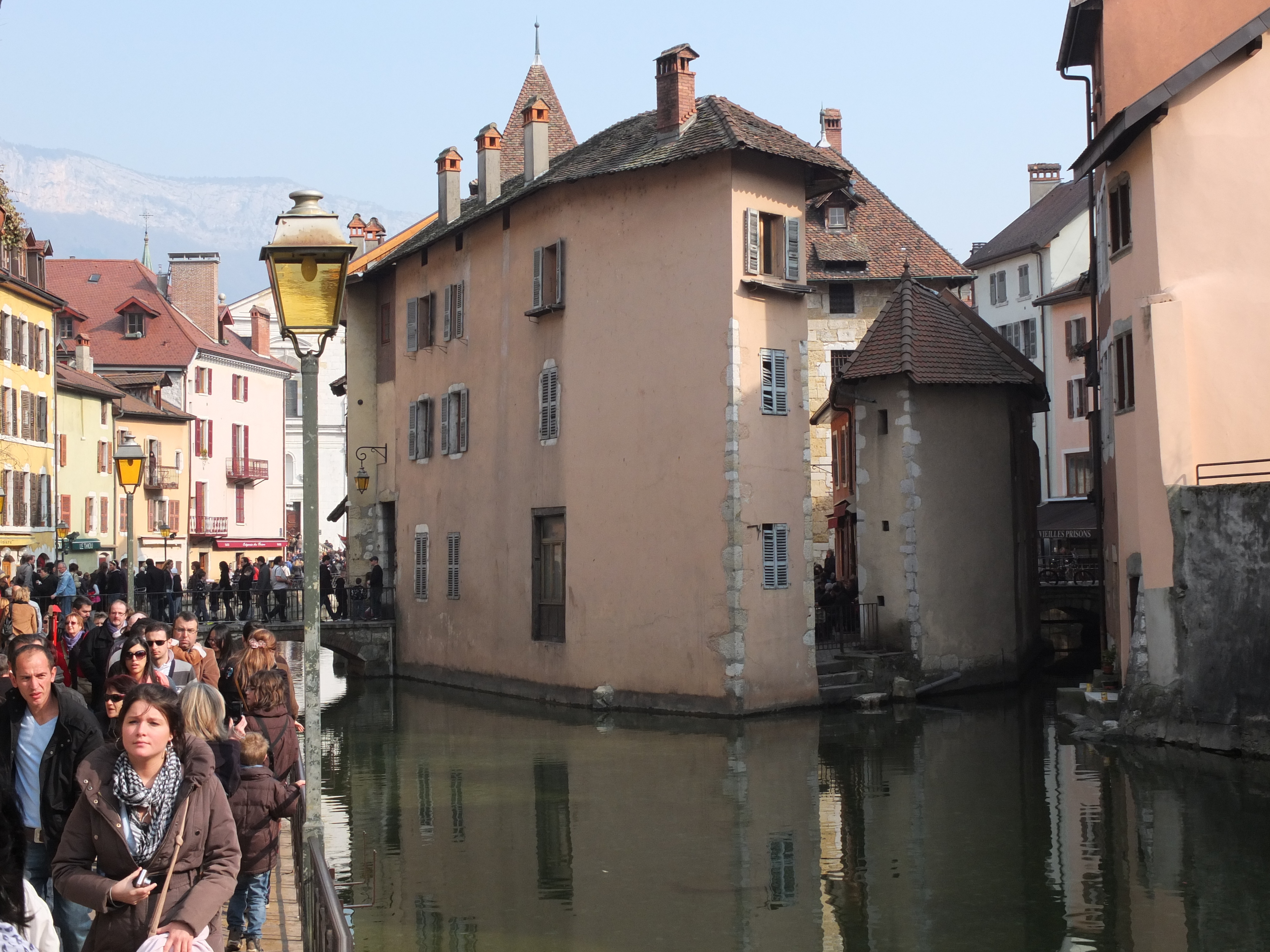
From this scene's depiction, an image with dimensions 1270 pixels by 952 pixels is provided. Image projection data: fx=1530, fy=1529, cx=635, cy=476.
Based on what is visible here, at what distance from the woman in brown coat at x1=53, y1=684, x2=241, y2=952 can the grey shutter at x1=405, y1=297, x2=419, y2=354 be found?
99.5 ft

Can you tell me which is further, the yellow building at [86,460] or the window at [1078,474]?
the window at [1078,474]

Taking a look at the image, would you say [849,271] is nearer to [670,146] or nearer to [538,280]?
[538,280]

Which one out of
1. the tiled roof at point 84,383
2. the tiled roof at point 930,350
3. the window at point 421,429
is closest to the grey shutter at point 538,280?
the tiled roof at point 930,350

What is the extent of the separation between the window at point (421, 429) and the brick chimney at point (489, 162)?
4.89 m

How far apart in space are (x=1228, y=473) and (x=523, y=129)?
2131cm

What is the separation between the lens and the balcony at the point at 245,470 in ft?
217

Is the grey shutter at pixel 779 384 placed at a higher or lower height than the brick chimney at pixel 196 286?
lower

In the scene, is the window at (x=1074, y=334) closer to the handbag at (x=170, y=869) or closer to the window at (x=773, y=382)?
the window at (x=773, y=382)

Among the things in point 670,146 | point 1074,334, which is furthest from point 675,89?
point 1074,334

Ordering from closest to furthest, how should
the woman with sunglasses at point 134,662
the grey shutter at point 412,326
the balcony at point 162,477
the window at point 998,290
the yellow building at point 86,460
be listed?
the woman with sunglasses at point 134,662 → the grey shutter at point 412,326 → the yellow building at point 86,460 → the balcony at point 162,477 → the window at point 998,290

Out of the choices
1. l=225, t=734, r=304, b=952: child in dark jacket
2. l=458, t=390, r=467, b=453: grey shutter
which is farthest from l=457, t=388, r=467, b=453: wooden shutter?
l=225, t=734, r=304, b=952: child in dark jacket

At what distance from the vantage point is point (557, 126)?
4238 cm

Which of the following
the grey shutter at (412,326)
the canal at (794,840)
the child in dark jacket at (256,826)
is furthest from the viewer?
the grey shutter at (412,326)

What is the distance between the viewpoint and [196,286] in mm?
65562
